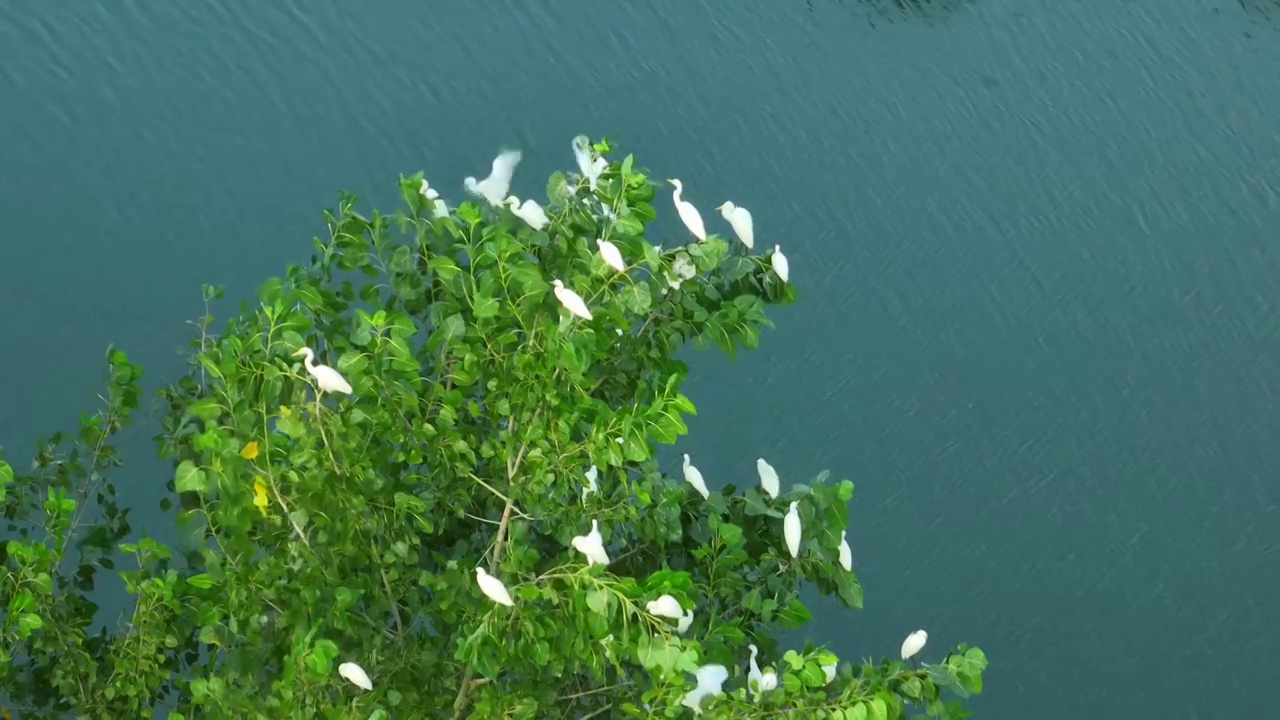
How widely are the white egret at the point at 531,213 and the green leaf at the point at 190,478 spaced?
882 mm

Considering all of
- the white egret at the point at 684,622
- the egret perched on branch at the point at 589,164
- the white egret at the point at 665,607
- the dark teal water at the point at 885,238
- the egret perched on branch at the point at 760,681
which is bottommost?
the dark teal water at the point at 885,238

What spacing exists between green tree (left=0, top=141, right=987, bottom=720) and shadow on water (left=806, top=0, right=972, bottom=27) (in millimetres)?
8284

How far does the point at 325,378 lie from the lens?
340 cm

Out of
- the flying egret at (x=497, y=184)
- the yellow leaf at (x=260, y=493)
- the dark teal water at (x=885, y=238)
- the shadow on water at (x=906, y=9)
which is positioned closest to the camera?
the yellow leaf at (x=260, y=493)

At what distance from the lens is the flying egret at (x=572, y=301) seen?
3.42 metres

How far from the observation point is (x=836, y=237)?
10.3 metres

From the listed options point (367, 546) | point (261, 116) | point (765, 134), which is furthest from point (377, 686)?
point (765, 134)

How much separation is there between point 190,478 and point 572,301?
83cm

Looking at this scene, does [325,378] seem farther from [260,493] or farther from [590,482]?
[590,482]

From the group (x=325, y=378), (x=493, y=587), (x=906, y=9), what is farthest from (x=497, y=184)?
(x=906, y=9)

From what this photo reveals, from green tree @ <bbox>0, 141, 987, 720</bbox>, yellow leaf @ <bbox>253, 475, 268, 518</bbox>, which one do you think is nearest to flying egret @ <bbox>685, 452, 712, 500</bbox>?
green tree @ <bbox>0, 141, 987, 720</bbox>

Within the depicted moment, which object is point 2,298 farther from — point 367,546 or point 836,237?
point 367,546

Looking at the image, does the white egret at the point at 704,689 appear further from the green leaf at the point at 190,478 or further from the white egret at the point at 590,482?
the green leaf at the point at 190,478

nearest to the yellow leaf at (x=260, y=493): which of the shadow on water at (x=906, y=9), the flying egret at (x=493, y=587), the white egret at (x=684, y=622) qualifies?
the flying egret at (x=493, y=587)
